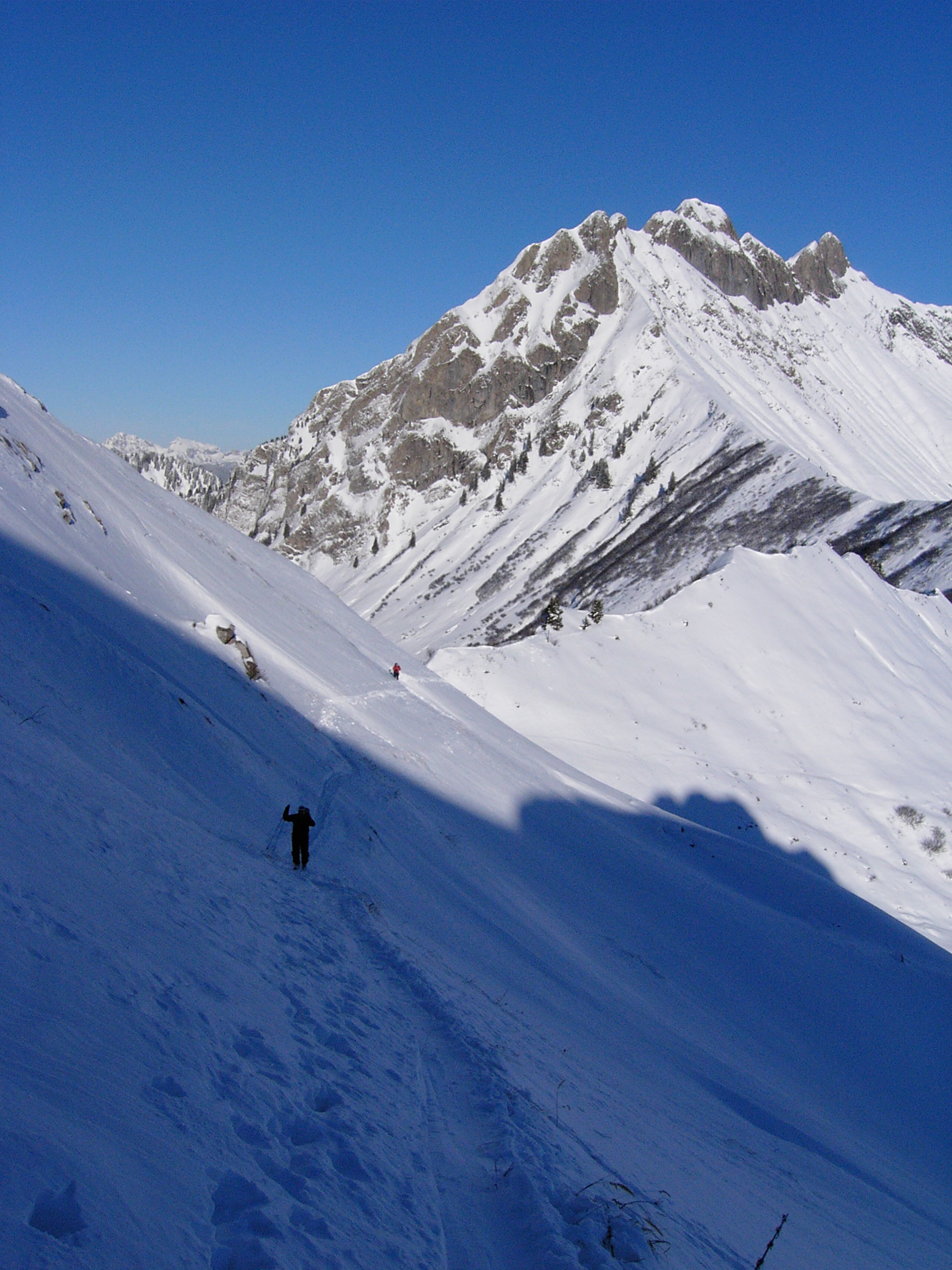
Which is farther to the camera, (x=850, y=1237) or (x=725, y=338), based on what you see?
(x=725, y=338)

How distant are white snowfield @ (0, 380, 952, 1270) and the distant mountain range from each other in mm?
41990

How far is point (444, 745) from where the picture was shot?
833 inches

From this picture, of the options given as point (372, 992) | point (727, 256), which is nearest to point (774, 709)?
point (372, 992)

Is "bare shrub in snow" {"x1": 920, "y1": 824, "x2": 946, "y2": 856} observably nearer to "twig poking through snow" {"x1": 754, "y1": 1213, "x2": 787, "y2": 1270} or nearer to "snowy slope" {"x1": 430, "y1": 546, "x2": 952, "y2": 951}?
"snowy slope" {"x1": 430, "y1": 546, "x2": 952, "y2": 951}

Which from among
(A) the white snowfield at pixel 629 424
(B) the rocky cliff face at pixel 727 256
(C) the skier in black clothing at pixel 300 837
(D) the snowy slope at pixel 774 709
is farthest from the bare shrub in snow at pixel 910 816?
(B) the rocky cliff face at pixel 727 256

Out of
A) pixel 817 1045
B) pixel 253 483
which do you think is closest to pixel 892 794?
pixel 817 1045

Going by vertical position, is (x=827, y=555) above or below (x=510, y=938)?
above

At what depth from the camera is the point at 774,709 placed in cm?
3350

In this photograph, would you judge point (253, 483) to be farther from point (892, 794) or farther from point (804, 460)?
point (892, 794)

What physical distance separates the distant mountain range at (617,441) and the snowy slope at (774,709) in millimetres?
17645

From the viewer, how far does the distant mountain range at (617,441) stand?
7338 cm

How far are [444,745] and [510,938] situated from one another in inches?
383

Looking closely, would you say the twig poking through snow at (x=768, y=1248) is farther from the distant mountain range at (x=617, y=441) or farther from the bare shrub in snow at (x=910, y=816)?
the distant mountain range at (x=617, y=441)

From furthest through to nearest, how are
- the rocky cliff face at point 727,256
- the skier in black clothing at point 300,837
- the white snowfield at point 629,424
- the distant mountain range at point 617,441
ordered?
the rocky cliff face at point 727,256 → the white snowfield at point 629,424 → the distant mountain range at point 617,441 → the skier in black clothing at point 300,837
